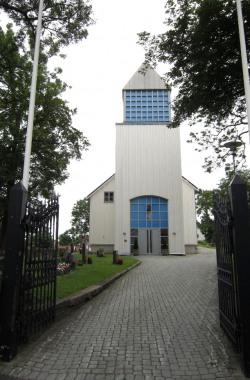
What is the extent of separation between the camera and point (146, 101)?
34625mm

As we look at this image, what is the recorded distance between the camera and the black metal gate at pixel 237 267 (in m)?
4.30

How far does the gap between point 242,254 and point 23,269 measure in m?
3.85

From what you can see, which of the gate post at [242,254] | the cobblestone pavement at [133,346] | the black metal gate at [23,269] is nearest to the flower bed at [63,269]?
the cobblestone pavement at [133,346]

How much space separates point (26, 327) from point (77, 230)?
70.2 meters

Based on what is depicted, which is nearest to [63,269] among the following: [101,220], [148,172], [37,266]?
[37,266]

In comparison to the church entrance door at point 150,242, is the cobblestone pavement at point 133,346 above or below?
below

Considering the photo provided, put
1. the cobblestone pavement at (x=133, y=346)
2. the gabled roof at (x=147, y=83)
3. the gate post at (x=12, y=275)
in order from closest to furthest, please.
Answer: the cobblestone pavement at (x=133, y=346)
the gate post at (x=12, y=275)
the gabled roof at (x=147, y=83)

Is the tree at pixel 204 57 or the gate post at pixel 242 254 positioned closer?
the gate post at pixel 242 254

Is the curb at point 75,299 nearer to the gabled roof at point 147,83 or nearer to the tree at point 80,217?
the gabled roof at point 147,83

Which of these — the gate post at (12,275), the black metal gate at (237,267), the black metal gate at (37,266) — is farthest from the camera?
the black metal gate at (37,266)

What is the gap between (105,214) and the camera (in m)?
35.3

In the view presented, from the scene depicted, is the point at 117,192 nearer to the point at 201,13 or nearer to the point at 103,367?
the point at 201,13

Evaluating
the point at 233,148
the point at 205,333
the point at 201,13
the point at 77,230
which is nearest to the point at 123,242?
the point at 233,148

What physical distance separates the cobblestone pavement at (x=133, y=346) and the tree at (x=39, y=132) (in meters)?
12.1
